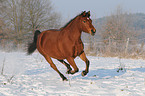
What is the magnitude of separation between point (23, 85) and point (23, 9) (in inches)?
899

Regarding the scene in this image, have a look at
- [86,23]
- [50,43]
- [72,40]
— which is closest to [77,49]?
[72,40]

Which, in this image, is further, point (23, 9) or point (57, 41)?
point (23, 9)

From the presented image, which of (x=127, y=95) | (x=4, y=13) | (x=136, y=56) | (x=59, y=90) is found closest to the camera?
(x=127, y=95)

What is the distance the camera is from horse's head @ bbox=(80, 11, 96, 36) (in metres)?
3.94

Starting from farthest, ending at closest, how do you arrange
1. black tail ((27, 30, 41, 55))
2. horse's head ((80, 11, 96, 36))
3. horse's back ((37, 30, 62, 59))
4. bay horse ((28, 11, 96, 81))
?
black tail ((27, 30, 41, 55)), horse's back ((37, 30, 62, 59)), bay horse ((28, 11, 96, 81)), horse's head ((80, 11, 96, 36))

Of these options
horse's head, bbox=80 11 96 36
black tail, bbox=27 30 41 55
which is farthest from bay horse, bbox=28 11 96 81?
black tail, bbox=27 30 41 55

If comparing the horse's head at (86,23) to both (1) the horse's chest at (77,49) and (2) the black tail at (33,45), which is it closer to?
(1) the horse's chest at (77,49)

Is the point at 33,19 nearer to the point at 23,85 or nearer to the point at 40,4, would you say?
the point at 40,4

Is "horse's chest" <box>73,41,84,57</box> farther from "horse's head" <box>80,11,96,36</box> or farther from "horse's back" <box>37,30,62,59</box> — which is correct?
"horse's back" <box>37,30,62,59</box>

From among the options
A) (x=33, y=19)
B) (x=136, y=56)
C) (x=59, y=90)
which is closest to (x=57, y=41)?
(x=59, y=90)

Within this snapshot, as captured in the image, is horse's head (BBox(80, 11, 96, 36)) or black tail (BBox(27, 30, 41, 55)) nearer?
horse's head (BBox(80, 11, 96, 36))

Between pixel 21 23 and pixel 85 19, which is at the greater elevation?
pixel 21 23

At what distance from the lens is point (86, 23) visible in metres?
4.00

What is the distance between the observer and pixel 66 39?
4.20 metres
